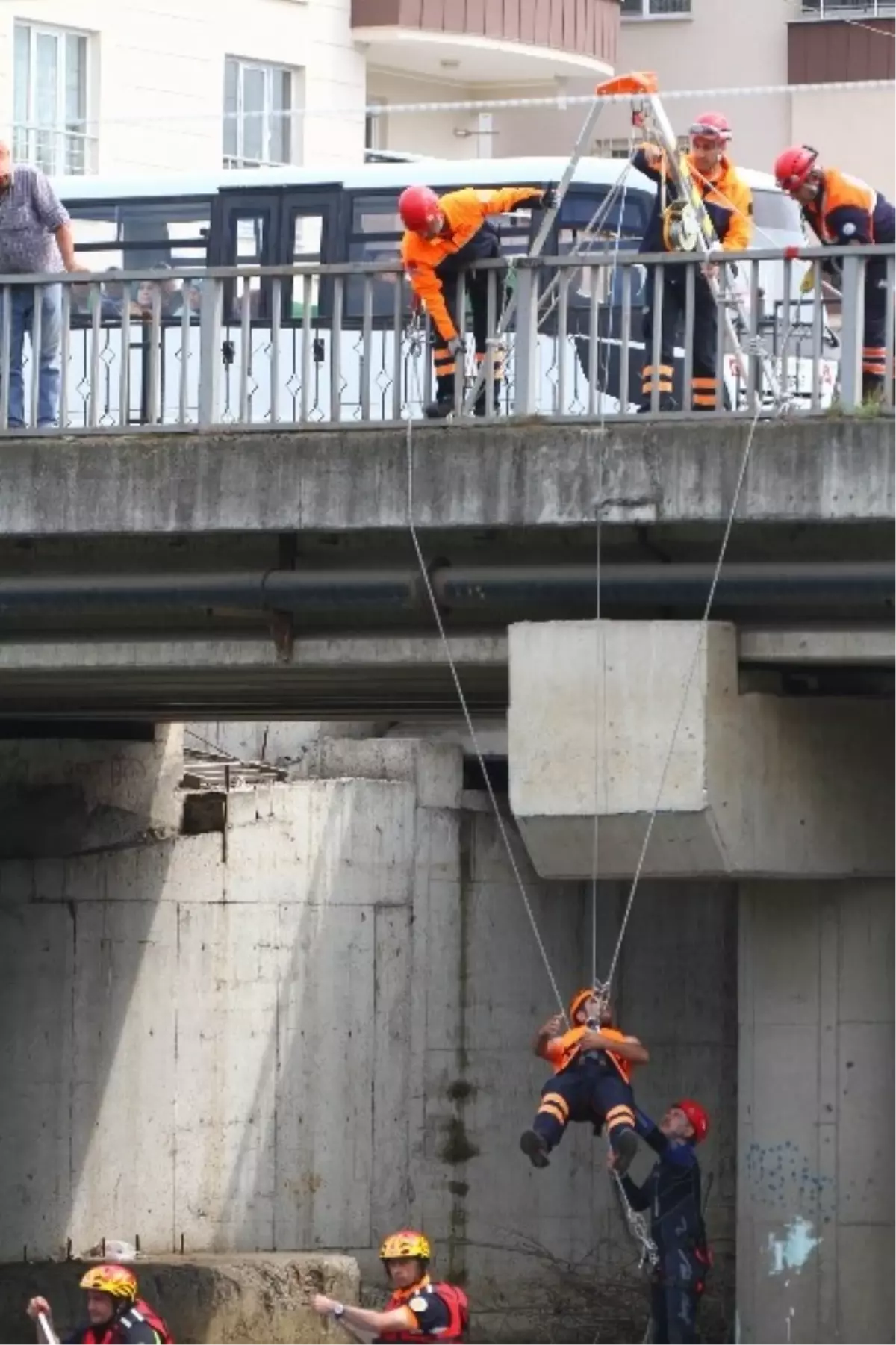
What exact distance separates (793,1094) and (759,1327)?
128 cm

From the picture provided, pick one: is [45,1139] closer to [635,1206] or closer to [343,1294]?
[343,1294]

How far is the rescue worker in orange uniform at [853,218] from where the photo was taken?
18.5 m

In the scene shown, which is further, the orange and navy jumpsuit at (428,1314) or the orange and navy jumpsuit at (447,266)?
the orange and navy jumpsuit at (447,266)

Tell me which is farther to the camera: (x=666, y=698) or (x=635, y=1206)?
(x=635, y=1206)

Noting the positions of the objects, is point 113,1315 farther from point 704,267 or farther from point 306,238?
point 306,238

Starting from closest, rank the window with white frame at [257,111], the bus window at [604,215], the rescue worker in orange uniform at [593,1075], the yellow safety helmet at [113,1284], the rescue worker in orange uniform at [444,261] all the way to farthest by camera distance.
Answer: the yellow safety helmet at [113,1284], the rescue worker in orange uniform at [593,1075], the rescue worker in orange uniform at [444,261], the bus window at [604,215], the window with white frame at [257,111]

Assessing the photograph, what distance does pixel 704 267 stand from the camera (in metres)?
18.6

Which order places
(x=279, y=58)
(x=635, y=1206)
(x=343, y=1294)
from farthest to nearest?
(x=279, y=58)
(x=343, y=1294)
(x=635, y=1206)

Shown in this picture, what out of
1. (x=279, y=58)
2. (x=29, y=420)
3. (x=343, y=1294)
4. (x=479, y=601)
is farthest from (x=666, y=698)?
(x=279, y=58)

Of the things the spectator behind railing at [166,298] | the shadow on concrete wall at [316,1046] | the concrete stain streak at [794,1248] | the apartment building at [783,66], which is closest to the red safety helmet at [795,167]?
the spectator behind railing at [166,298]

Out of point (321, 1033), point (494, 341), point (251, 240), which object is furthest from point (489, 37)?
point (494, 341)

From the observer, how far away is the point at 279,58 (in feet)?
135

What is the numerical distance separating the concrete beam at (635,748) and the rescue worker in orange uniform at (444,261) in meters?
1.36

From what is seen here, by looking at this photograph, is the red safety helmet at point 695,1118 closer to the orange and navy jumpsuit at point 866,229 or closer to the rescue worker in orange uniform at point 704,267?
the rescue worker in orange uniform at point 704,267
